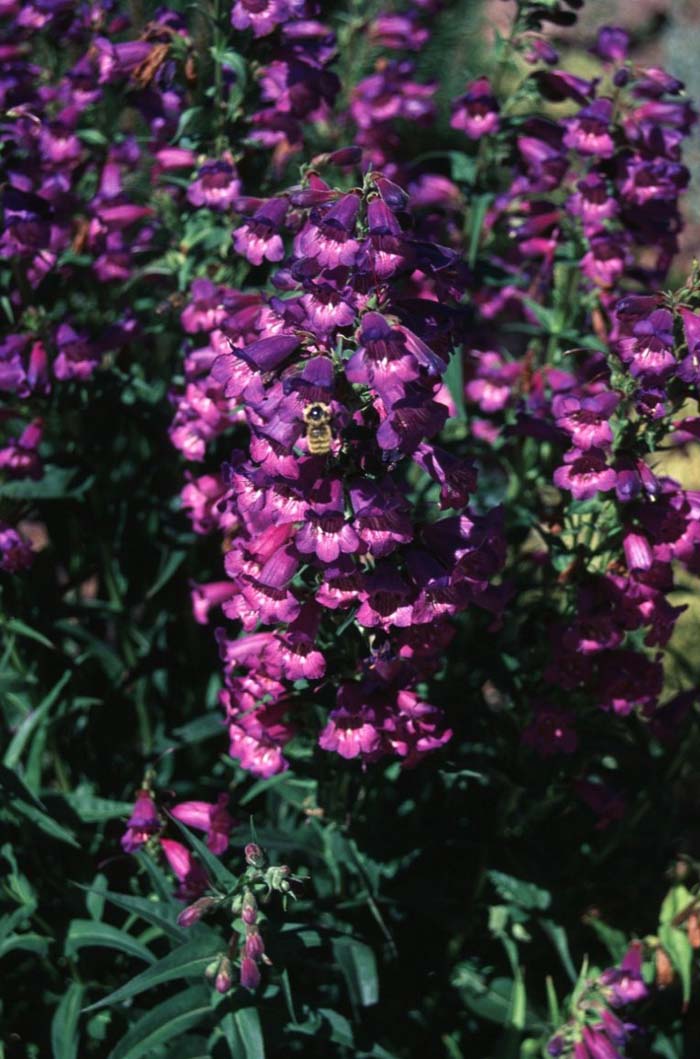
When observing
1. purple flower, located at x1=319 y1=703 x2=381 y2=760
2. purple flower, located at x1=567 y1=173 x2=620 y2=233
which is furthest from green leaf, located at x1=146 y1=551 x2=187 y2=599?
purple flower, located at x1=567 y1=173 x2=620 y2=233

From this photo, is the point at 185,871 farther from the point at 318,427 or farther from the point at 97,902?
the point at 318,427

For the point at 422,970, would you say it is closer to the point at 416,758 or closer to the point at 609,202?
the point at 416,758

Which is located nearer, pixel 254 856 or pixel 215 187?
pixel 254 856

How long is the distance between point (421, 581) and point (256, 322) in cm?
73

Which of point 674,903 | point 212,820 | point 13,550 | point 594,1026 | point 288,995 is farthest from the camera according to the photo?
point 674,903

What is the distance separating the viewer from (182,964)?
252cm

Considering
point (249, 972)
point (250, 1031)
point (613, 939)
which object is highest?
point (249, 972)

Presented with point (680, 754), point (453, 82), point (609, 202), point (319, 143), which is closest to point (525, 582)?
point (680, 754)

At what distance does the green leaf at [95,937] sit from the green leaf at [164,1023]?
296 mm

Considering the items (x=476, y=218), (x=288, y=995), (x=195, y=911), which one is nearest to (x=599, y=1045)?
(x=288, y=995)

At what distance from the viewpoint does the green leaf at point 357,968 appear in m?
2.84

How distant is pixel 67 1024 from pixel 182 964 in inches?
27.6

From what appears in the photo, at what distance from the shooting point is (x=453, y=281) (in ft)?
7.56

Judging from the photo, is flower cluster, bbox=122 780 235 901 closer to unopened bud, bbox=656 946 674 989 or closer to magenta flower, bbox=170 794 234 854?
magenta flower, bbox=170 794 234 854
